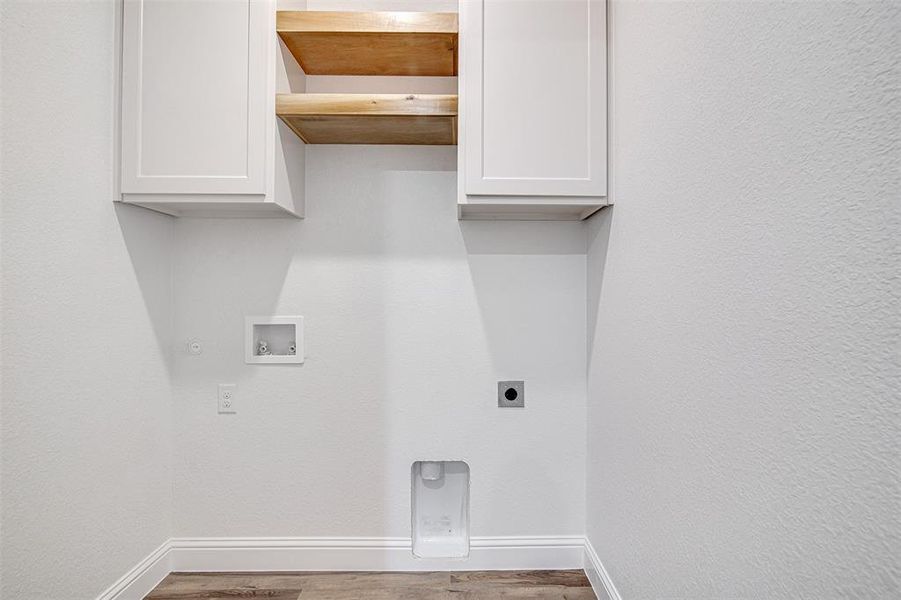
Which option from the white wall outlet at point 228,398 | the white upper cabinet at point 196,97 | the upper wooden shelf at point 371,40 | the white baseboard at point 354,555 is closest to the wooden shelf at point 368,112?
the white upper cabinet at point 196,97

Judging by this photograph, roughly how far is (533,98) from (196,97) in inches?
43.8

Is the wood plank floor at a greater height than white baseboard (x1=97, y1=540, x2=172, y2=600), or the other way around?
white baseboard (x1=97, y1=540, x2=172, y2=600)

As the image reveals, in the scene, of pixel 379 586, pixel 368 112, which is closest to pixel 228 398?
pixel 379 586

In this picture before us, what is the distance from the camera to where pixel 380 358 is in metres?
2.07

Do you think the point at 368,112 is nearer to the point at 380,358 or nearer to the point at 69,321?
the point at 380,358

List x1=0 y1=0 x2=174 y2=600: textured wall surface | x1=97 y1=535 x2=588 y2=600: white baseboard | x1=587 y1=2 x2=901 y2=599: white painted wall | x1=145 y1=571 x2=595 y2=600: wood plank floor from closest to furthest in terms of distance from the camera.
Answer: x1=587 y1=2 x2=901 y2=599: white painted wall → x1=0 y1=0 x2=174 y2=600: textured wall surface → x1=145 y1=571 x2=595 y2=600: wood plank floor → x1=97 y1=535 x2=588 y2=600: white baseboard

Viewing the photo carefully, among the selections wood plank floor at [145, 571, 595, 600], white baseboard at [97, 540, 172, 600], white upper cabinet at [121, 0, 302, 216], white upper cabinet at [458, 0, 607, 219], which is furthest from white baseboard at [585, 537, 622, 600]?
white upper cabinet at [121, 0, 302, 216]

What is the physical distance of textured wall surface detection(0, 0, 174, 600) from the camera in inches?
50.8

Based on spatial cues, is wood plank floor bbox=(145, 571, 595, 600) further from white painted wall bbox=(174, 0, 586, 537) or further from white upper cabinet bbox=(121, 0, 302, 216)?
white upper cabinet bbox=(121, 0, 302, 216)

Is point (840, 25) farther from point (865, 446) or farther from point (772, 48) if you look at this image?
point (865, 446)

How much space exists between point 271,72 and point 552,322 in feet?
4.51

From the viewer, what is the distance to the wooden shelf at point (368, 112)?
5.58ft

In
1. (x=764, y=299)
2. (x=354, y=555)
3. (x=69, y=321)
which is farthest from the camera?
(x=354, y=555)

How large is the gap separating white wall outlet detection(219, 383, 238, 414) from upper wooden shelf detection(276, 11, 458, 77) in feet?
4.29
